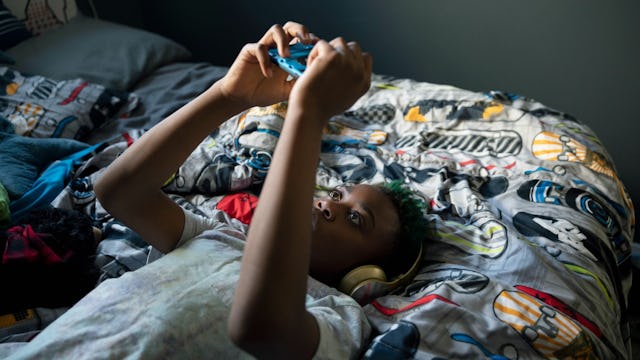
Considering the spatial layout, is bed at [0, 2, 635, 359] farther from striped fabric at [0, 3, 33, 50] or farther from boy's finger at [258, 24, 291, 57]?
boy's finger at [258, 24, 291, 57]

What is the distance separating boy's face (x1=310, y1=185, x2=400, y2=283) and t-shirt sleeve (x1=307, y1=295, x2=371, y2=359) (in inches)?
5.0

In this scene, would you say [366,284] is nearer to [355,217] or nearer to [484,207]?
[355,217]

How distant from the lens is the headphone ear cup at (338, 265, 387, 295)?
921mm

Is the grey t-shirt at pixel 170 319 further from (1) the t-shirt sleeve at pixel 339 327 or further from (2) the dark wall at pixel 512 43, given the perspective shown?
(2) the dark wall at pixel 512 43

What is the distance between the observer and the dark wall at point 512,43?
204cm

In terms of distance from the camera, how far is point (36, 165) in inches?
52.2

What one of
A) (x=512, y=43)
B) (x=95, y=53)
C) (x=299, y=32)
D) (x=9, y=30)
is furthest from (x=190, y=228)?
(x=512, y=43)

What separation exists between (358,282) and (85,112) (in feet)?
3.80

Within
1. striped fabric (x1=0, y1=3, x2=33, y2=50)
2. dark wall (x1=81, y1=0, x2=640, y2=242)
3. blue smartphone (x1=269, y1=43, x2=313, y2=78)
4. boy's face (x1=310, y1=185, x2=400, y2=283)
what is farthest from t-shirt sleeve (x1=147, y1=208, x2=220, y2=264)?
dark wall (x1=81, y1=0, x2=640, y2=242)

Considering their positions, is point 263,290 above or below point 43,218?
above

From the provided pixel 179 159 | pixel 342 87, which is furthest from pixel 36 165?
pixel 342 87

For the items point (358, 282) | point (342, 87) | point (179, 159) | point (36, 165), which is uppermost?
point (342, 87)

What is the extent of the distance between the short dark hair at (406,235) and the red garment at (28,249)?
0.64 meters

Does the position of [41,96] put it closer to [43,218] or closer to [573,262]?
[43,218]
